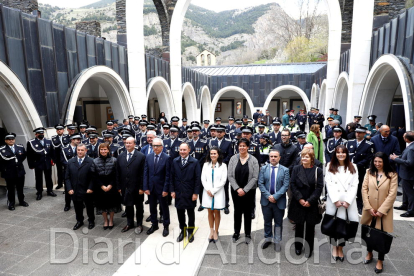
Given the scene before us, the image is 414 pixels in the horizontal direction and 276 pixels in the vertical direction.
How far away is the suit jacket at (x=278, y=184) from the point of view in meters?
4.15

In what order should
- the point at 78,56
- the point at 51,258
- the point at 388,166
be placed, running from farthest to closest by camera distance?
the point at 78,56 < the point at 51,258 < the point at 388,166

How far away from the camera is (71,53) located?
338 inches

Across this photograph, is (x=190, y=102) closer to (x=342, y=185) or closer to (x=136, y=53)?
(x=136, y=53)

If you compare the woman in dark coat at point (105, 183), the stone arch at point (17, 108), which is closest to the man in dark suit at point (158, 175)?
the woman in dark coat at point (105, 183)

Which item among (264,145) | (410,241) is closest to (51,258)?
(264,145)

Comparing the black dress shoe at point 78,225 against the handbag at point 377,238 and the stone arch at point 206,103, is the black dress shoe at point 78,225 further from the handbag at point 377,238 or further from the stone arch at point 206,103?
the stone arch at point 206,103

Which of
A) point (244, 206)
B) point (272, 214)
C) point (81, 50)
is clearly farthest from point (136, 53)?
point (272, 214)

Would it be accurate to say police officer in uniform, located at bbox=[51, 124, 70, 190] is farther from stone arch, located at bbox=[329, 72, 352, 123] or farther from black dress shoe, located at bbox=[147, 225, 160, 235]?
stone arch, located at bbox=[329, 72, 352, 123]

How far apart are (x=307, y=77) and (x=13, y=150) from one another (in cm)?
2040

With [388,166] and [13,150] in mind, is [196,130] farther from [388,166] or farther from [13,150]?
[13,150]

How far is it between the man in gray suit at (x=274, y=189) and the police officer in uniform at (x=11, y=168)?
18.1 feet

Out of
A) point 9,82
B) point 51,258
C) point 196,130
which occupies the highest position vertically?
point 9,82

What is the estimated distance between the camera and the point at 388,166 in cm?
379

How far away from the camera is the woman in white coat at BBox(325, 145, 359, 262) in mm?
3793
